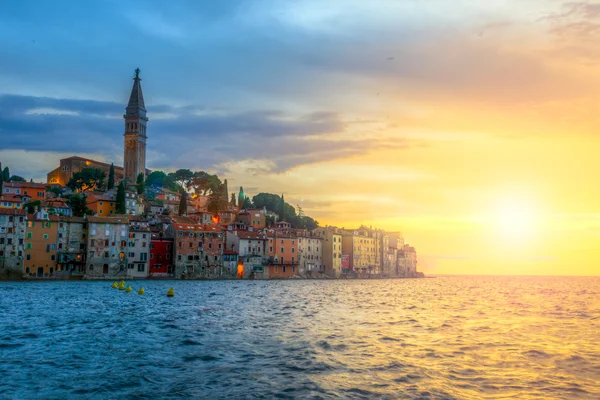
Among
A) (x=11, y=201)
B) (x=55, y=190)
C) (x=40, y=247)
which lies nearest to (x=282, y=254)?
(x=40, y=247)

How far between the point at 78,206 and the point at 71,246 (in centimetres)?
2086

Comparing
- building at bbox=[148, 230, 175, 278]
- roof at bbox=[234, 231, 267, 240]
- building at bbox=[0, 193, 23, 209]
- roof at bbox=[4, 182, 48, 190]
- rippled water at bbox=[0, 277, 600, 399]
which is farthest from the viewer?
roof at bbox=[4, 182, 48, 190]

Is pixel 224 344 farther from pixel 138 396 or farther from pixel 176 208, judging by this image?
pixel 176 208

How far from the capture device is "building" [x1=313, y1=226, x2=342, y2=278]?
419ft

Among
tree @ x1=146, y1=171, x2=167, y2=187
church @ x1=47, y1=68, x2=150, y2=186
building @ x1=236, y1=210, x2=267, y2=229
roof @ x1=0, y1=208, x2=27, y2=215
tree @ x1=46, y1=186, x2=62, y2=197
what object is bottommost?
roof @ x1=0, y1=208, x2=27, y2=215

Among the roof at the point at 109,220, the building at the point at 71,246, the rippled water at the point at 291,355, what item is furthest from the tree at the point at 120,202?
the rippled water at the point at 291,355

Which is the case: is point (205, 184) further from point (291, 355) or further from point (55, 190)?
point (291, 355)

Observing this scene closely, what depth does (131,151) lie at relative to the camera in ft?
529

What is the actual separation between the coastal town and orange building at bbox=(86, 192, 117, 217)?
0.73 feet

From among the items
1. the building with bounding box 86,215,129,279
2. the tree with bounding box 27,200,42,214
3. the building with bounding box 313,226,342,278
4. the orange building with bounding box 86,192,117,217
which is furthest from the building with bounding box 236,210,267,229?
the tree with bounding box 27,200,42,214

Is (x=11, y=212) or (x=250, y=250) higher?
(x=11, y=212)

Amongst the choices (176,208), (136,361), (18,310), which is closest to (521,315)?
→ (136,361)

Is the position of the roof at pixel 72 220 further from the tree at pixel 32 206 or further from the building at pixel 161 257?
the tree at pixel 32 206

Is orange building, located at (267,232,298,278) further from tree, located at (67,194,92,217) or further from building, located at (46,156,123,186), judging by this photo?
building, located at (46,156,123,186)
